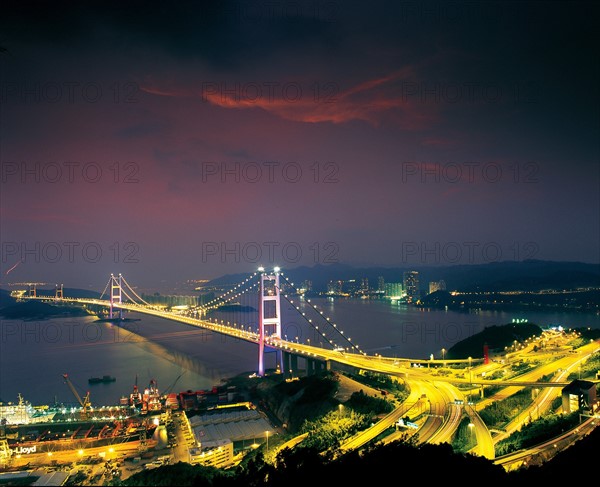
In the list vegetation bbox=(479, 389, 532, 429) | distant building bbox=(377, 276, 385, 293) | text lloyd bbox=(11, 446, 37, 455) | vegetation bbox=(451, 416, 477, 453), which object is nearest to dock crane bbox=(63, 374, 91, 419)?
text lloyd bbox=(11, 446, 37, 455)

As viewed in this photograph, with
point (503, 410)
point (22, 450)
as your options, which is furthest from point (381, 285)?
point (22, 450)

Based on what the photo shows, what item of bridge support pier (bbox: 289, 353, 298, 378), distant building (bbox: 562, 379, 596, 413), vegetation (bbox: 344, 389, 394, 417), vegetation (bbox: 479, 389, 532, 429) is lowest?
bridge support pier (bbox: 289, 353, 298, 378)

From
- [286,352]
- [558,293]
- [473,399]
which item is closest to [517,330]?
[286,352]

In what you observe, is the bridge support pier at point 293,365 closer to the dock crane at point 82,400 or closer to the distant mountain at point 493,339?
the dock crane at point 82,400

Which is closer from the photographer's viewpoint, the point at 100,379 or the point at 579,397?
the point at 579,397

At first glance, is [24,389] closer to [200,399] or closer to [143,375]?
[143,375]

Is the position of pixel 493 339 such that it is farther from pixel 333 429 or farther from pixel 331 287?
pixel 331 287

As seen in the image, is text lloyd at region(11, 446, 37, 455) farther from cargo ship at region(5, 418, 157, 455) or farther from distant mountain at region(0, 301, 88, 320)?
distant mountain at region(0, 301, 88, 320)
